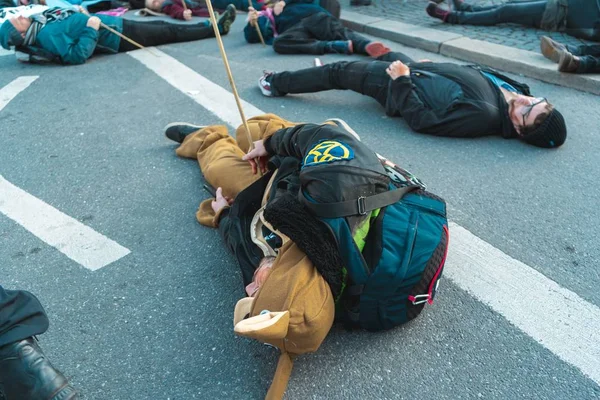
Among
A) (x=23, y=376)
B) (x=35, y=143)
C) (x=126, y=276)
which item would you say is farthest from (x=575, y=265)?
(x=35, y=143)

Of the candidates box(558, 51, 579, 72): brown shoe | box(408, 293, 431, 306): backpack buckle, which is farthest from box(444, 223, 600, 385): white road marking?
box(558, 51, 579, 72): brown shoe

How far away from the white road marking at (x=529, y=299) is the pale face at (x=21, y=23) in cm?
478

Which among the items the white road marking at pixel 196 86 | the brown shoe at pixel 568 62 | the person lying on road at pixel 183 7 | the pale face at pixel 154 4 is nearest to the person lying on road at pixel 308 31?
the white road marking at pixel 196 86

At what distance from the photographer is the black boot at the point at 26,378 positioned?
5.85 ft

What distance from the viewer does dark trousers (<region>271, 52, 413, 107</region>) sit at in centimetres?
413

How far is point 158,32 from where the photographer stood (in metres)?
6.00

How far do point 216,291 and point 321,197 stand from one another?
766 mm

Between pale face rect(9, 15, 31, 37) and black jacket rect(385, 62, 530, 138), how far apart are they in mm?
3845

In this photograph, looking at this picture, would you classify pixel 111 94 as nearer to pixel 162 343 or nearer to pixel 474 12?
pixel 162 343

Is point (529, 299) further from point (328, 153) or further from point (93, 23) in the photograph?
point (93, 23)

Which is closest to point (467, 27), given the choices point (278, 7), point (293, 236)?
point (278, 7)

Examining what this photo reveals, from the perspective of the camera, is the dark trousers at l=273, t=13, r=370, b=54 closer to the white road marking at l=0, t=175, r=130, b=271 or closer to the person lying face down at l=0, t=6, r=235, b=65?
the person lying face down at l=0, t=6, r=235, b=65

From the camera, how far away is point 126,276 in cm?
249

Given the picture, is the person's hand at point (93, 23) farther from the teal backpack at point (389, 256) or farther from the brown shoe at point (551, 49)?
the teal backpack at point (389, 256)
